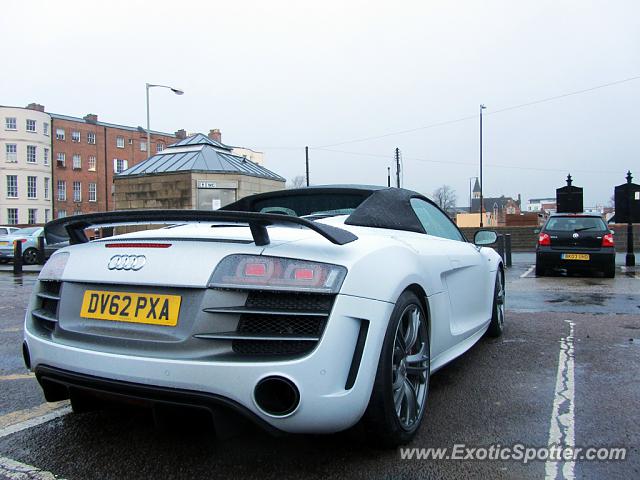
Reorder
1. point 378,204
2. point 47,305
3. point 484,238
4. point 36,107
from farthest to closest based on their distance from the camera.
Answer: point 36,107
point 484,238
point 378,204
point 47,305

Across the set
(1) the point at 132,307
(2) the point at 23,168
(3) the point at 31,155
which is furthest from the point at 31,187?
(1) the point at 132,307

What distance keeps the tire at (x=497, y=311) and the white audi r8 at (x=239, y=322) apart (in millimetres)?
2413

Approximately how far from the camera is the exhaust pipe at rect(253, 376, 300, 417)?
6.63ft

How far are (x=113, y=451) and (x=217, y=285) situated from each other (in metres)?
1.03

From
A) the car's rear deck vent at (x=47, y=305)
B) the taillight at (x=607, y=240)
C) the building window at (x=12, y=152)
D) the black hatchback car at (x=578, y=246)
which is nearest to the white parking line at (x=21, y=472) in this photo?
the car's rear deck vent at (x=47, y=305)

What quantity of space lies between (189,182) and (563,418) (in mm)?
22953

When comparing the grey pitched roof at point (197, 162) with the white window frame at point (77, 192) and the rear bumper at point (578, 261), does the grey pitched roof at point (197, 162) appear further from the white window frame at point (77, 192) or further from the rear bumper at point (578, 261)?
the white window frame at point (77, 192)

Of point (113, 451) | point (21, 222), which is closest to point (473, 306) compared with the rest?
point (113, 451)

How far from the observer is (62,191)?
58.7 m

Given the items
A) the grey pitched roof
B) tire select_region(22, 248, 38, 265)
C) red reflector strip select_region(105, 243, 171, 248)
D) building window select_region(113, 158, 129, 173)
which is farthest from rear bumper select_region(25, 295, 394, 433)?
building window select_region(113, 158, 129, 173)

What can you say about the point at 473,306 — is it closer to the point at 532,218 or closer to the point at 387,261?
the point at 387,261

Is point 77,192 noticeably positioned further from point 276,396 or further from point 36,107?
point 276,396

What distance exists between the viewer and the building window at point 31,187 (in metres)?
54.2

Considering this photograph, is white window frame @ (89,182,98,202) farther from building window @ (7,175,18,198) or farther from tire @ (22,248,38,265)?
tire @ (22,248,38,265)
